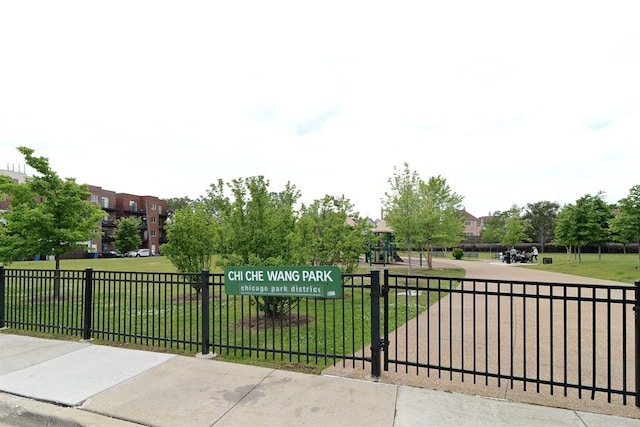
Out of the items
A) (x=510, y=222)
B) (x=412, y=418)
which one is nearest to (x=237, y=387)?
(x=412, y=418)

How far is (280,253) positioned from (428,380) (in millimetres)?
3777

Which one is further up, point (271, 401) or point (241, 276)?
point (241, 276)

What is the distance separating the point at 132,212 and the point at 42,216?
6475 centimetres

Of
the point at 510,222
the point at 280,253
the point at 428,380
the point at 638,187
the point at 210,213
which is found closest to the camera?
the point at 428,380

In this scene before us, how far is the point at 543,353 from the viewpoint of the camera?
6055 millimetres

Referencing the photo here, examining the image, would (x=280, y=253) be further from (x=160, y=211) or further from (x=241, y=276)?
(x=160, y=211)

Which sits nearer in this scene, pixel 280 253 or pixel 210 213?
pixel 280 253

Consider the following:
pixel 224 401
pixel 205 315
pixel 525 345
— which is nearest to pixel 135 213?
pixel 205 315

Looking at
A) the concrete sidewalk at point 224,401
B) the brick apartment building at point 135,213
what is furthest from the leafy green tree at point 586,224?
the brick apartment building at point 135,213

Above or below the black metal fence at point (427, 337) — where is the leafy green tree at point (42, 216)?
above

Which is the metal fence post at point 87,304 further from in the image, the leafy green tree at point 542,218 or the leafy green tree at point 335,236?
the leafy green tree at point 542,218

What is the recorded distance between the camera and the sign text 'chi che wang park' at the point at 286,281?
509 centimetres

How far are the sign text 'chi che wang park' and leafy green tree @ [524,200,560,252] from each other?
78.5 m

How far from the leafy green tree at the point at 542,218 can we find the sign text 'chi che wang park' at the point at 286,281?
258ft
